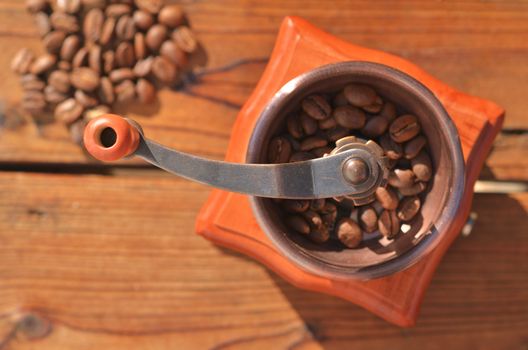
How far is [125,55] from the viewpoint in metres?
0.69

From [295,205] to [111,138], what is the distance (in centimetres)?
20

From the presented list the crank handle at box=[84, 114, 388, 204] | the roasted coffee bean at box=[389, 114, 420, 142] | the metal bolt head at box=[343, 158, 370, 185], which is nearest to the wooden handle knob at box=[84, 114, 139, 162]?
the crank handle at box=[84, 114, 388, 204]

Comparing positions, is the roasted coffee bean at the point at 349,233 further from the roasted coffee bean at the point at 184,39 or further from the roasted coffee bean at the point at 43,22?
the roasted coffee bean at the point at 43,22

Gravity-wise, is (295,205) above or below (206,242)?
above

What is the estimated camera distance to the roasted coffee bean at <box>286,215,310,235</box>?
551 millimetres

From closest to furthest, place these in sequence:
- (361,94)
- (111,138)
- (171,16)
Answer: (111,138) < (361,94) < (171,16)

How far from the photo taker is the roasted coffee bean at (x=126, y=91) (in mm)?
692

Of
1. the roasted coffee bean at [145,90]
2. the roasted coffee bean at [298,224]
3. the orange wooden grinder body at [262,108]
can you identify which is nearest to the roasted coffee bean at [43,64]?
the roasted coffee bean at [145,90]

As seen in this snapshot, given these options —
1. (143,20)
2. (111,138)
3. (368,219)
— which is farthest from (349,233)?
(143,20)

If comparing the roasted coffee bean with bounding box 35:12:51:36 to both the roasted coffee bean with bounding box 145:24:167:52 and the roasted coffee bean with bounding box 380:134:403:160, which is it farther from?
the roasted coffee bean with bounding box 380:134:403:160

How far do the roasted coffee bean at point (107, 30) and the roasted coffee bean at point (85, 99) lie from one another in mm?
63

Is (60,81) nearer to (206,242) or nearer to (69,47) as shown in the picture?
(69,47)

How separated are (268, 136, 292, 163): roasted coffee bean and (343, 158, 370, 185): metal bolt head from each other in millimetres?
132

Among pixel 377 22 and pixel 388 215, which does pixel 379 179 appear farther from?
pixel 377 22
